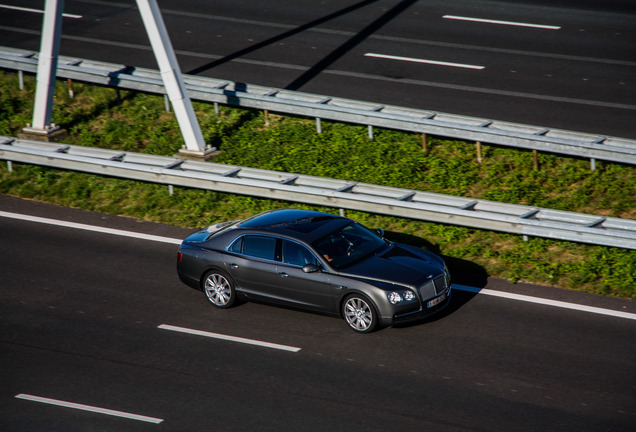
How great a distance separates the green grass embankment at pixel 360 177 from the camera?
13.2 m

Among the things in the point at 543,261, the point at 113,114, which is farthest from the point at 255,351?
the point at 113,114

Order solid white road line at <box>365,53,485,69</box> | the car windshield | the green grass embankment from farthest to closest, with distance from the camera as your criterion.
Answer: solid white road line at <box>365,53,485,69</box> → the green grass embankment → the car windshield

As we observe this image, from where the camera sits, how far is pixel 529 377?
32.6 feet

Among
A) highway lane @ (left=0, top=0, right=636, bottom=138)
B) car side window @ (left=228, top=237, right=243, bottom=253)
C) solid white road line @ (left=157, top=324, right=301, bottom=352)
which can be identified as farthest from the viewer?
highway lane @ (left=0, top=0, right=636, bottom=138)

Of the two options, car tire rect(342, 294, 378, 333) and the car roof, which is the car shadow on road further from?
the car roof

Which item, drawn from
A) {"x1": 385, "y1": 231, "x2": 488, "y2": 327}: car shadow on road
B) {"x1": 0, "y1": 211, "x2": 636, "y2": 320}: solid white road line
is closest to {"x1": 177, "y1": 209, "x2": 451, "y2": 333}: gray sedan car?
{"x1": 385, "y1": 231, "x2": 488, "y2": 327}: car shadow on road

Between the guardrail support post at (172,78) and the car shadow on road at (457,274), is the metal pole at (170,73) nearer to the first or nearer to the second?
the guardrail support post at (172,78)

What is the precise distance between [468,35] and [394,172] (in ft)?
26.1

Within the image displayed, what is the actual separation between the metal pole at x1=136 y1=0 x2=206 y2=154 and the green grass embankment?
0.70 metres

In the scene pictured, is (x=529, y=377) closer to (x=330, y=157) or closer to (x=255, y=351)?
(x=255, y=351)

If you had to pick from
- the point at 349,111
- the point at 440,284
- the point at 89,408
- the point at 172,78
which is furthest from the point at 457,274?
the point at 172,78

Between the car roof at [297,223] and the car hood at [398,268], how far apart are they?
801 millimetres

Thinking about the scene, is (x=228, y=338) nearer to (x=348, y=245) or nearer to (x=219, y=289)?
(x=219, y=289)

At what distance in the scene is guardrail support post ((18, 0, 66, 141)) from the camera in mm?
16781
